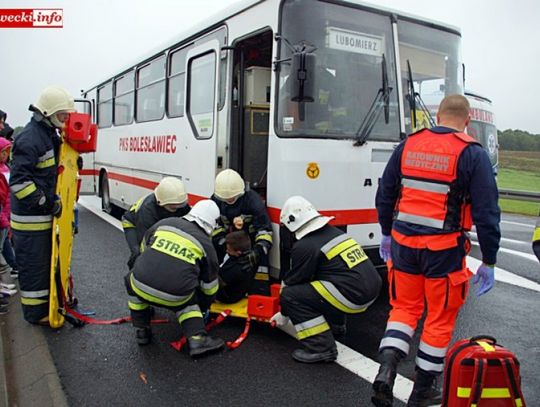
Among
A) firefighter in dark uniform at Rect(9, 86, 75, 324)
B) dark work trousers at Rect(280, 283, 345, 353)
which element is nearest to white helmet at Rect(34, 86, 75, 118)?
firefighter in dark uniform at Rect(9, 86, 75, 324)

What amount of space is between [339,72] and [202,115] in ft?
6.45

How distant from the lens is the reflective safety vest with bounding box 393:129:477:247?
3023 millimetres

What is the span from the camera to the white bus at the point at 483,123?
14.8 m

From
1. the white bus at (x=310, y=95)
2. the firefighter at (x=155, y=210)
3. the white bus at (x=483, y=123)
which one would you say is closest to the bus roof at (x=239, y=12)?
the white bus at (x=310, y=95)

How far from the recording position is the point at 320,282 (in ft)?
12.6

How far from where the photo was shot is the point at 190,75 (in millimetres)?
6340

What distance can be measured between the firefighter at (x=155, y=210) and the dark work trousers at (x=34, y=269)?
739mm

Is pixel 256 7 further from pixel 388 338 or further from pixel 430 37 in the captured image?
pixel 388 338

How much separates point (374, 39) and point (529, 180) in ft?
71.8

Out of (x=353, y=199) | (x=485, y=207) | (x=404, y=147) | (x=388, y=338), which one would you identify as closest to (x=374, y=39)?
(x=353, y=199)

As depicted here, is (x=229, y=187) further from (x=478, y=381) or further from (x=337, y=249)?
(x=478, y=381)

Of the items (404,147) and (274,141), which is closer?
(404,147)

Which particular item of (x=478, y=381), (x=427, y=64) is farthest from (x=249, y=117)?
(x=478, y=381)

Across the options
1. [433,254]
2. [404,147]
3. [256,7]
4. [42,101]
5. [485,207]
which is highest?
[256,7]
